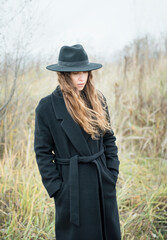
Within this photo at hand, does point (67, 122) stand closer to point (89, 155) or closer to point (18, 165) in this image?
point (89, 155)

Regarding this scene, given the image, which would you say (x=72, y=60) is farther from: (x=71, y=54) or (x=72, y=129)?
(x=72, y=129)

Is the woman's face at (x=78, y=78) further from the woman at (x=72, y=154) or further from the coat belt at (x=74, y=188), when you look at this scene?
the coat belt at (x=74, y=188)

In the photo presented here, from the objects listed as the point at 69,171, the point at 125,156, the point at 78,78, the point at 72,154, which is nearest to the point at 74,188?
the point at 69,171

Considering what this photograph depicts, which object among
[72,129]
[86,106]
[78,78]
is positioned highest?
[78,78]

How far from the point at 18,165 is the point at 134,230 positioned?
4.74ft

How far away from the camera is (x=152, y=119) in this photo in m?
3.53

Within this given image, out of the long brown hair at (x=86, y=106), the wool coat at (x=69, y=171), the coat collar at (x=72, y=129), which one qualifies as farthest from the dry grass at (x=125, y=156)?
the long brown hair at (x=86, y=106)

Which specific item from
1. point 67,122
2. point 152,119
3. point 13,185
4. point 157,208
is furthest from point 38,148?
point 152,119

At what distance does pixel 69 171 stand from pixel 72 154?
0.12m

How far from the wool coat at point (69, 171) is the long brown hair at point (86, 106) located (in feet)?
0.16

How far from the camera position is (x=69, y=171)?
61.5 inches

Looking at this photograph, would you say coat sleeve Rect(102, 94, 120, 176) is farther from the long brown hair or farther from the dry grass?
the dry grass

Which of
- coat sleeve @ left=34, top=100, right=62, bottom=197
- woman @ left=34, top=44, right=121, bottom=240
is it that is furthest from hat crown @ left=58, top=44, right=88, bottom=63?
coat sleeve @ left=34, top=100, right=62, bottom=197

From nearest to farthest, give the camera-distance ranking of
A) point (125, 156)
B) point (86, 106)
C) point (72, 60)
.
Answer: point (72, 60) < point (86, 106) < point (125, 156)
